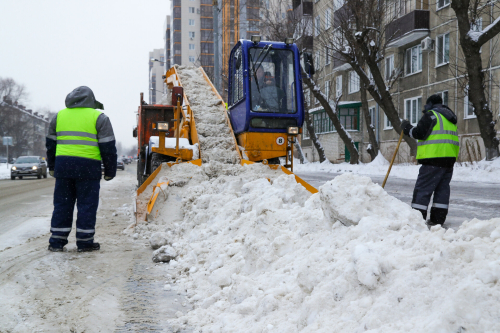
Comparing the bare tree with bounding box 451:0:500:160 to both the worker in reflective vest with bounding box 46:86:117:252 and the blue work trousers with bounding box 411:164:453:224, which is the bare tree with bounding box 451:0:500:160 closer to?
the blue work trousers with bounding box 411:164:453:224

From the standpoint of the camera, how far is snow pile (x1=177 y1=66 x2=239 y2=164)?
8.61 meters

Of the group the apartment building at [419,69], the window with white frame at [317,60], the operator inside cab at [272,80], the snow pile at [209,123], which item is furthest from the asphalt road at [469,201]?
the window with white frame at [317,60]

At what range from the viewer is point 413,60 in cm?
2536

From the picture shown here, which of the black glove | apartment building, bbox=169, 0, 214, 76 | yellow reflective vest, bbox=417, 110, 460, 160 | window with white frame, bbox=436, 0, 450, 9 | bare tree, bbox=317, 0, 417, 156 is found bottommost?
yellow reflective vest, bbox=417, 110, 460, 160

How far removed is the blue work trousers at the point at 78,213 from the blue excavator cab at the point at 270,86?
377 cm

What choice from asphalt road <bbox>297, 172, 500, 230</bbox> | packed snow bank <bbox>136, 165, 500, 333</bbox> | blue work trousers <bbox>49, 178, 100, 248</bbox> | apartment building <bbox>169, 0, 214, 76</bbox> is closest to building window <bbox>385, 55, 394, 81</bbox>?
asphalt road <bbox>297, 172, 500, 230</bbox>

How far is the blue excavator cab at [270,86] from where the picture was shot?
28.5 feet

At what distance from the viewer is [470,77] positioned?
585 inches

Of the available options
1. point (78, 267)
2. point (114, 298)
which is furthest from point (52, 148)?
point (114, 298)

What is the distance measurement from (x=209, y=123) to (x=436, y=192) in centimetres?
497

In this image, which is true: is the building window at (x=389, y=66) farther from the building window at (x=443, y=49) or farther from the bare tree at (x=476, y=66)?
the bare tree at (x=476, y=66)

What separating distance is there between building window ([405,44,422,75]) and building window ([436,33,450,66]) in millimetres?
1695

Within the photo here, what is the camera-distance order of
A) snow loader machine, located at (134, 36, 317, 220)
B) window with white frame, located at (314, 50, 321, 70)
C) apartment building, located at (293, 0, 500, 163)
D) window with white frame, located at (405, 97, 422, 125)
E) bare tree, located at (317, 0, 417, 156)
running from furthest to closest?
window with white frame, located at (314, 50, 321, 70) → window with white frame, located at (405, 97, 422, 125) → apartment building, located at (293, 0, 500, 163) → bare tree, located at (317, 0, 417, 156) → snow loader machine, located at (134, 36, 317, 220)

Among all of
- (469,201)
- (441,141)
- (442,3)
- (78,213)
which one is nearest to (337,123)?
(442,3)
